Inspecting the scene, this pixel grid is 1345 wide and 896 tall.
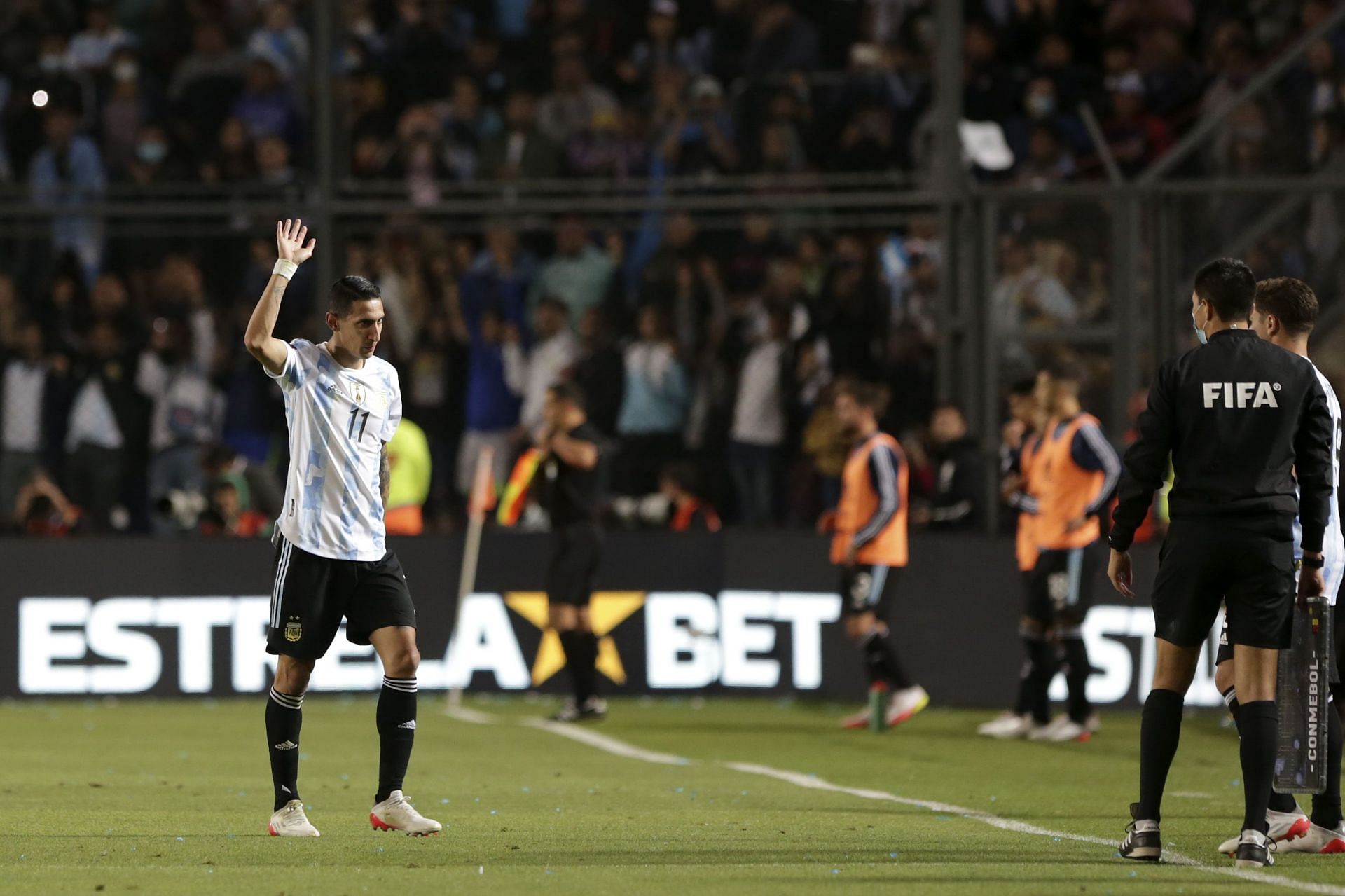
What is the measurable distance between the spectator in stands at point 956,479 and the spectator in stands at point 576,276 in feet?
10.8

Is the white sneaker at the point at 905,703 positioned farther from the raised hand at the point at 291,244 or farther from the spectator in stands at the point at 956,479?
the raised hand at the point at 291,244

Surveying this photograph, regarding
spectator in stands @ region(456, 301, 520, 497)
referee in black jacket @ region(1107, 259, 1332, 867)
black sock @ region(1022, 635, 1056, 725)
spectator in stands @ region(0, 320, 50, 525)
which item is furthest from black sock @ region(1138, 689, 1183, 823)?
spectator in stands @ region(0, 320, 50, 525)

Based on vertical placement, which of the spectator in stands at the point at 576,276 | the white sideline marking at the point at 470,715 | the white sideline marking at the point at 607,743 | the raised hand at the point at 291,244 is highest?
the spectator in stands at the point at 576,276

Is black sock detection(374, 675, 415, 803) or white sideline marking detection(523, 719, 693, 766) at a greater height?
black sock detection(374, 675, 415, 803)

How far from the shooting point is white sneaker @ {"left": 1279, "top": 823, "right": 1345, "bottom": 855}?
7633 millimetres

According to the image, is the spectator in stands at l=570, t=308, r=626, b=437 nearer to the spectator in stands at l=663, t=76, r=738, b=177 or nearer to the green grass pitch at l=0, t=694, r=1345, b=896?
the spectator in stands at l=663, t=76, r=738, b=177

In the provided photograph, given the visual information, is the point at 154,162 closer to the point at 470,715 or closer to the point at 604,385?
the point at 604,385

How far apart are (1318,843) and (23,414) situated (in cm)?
1197

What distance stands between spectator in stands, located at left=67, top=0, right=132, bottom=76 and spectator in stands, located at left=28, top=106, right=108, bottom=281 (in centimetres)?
76

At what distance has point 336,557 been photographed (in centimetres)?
790

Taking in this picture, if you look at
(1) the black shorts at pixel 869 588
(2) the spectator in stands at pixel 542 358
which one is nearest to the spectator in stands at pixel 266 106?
(2) the spectator in stands at pixel 542 358

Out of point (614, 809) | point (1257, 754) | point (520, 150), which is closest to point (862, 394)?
point (520, 150)

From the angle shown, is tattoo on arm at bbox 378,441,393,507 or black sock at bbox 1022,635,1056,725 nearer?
tattoo on arm at bbox 378,441,393,507

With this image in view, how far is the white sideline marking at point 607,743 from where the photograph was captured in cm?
1198
